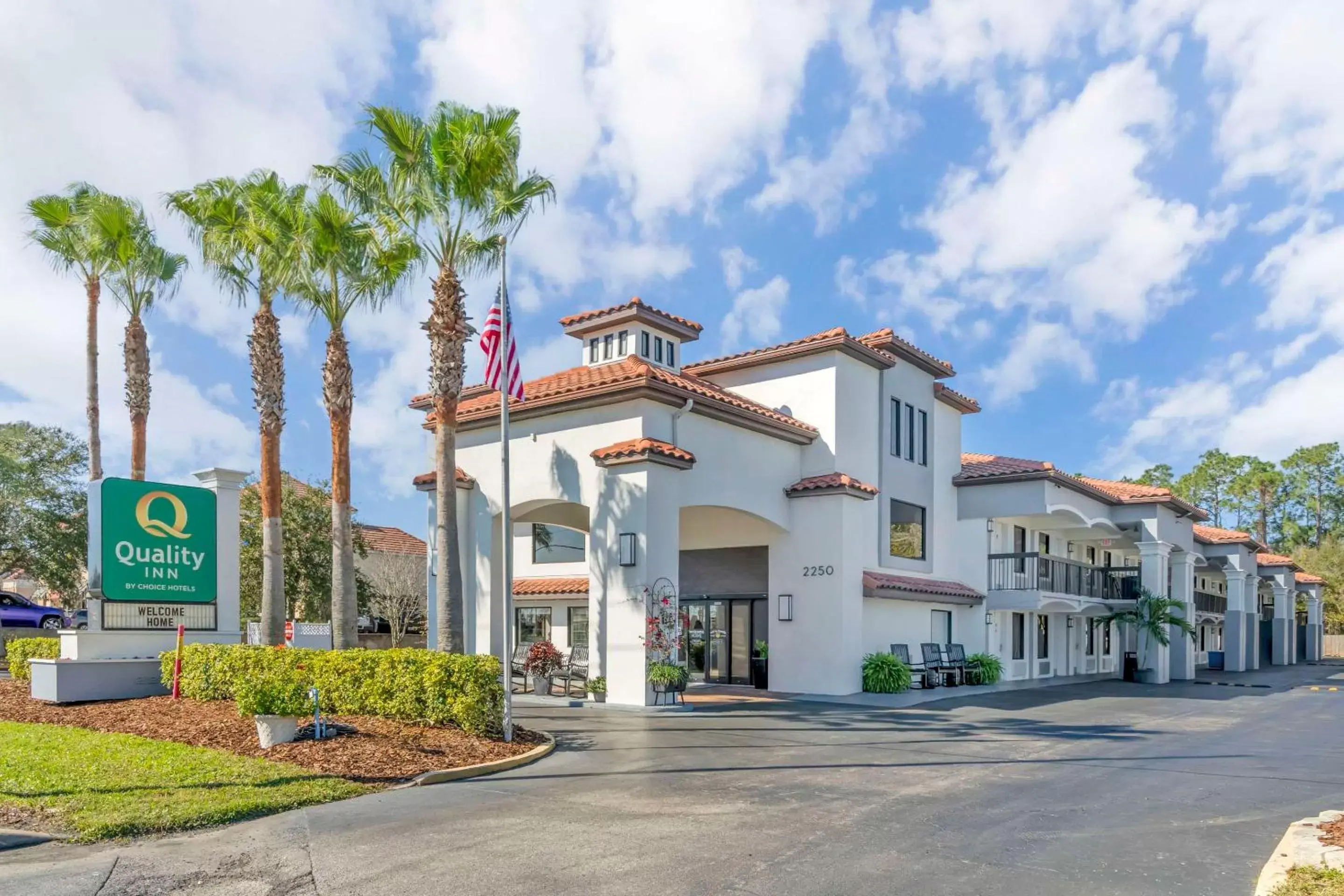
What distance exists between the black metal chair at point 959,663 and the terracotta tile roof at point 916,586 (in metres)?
1.31

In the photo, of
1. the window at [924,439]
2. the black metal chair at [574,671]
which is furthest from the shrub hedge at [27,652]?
the window at [924,439]

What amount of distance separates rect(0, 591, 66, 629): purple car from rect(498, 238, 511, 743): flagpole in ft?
88.0

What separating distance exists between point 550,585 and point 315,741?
13368 millimetres

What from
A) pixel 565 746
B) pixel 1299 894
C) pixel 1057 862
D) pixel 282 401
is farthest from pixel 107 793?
pixel 282 401

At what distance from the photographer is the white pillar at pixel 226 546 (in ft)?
62.5

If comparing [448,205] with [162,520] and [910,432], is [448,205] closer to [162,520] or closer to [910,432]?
[162,520]


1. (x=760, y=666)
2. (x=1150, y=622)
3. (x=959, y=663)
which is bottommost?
(x=959, y=663)

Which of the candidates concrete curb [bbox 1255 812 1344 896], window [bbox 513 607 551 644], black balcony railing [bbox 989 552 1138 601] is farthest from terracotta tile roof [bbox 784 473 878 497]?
concrete curb [bbox 1255 812 1344 896]

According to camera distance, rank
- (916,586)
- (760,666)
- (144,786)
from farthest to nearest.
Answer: (916,586) < (760,666) < (144,786)

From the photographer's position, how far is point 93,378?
2711 centimetres

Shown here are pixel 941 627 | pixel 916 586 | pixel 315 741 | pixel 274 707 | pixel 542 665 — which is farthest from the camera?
pixel 941 627

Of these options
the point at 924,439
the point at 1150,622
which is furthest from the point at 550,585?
the point at 1150,622

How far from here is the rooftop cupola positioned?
979 inches

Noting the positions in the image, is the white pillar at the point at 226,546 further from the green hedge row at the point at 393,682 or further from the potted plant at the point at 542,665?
the potted plant at the point at 542,665
